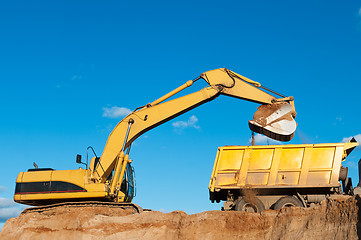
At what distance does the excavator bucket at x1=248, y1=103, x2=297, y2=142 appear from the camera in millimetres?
14922

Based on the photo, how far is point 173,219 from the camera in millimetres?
14547

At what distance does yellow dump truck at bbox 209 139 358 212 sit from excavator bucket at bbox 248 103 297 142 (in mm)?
985

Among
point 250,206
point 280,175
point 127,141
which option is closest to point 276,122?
point 280,175

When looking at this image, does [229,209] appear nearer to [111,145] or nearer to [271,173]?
[271,173]

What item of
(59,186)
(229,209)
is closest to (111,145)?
(59,186)

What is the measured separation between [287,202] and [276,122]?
273 cm

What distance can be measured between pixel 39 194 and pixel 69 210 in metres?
1.18

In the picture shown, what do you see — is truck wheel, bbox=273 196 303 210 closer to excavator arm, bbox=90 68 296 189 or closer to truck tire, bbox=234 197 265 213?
truck tire, bbox=234 197 265 213

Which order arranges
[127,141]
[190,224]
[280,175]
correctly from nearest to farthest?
[190,224] → [280,175] → [127,141]

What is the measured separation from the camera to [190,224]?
14.2 m

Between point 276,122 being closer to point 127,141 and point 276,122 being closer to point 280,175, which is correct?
point 280,175

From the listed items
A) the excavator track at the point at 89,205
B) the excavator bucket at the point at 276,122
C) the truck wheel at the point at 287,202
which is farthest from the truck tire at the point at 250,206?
the excavator track at the point at 89,205

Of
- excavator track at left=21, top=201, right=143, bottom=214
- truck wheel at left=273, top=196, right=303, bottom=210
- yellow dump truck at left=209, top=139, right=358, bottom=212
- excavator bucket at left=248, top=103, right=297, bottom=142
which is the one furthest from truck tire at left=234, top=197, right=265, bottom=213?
excavator track at left=21, top=201, right=143, bottom=214

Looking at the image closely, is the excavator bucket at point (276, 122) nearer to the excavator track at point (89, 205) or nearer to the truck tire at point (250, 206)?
the truck tire at point (250, 206)
